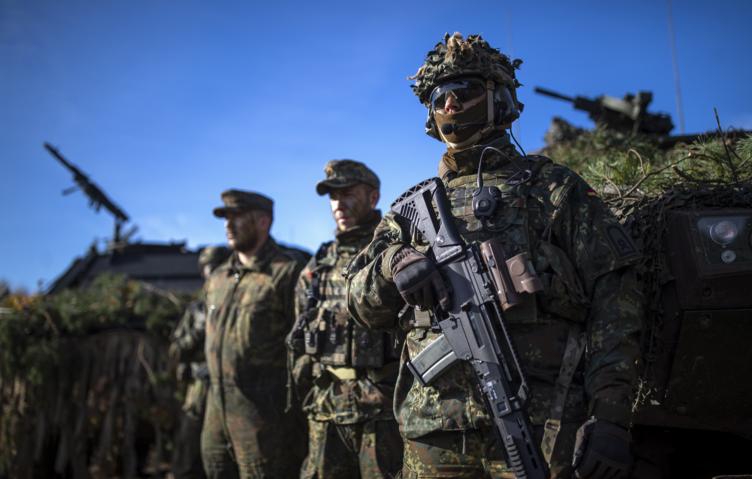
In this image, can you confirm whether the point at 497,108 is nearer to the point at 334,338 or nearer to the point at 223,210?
the point at 334,338

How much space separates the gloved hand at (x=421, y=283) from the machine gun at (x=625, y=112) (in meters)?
6.46

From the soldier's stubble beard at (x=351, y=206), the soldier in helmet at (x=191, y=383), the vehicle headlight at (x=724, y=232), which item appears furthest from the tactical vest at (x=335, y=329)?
the soldier in helmet at (x=191, y=383)

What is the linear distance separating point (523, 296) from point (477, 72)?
108 centimetres

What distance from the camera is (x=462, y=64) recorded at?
9.93 ft

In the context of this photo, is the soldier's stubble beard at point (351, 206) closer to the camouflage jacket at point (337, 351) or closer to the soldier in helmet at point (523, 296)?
the camouflage jacket at point (337, 351)

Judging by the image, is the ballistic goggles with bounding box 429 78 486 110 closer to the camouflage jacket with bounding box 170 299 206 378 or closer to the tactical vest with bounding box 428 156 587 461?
the tactical vest with bounding box 428 156 587 461

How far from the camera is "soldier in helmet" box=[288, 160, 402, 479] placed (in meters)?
4.24

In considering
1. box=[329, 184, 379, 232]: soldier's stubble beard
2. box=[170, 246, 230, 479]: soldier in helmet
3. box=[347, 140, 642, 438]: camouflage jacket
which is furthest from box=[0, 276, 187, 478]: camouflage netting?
box=[347, 140, 642, 438]: camouflage jacket

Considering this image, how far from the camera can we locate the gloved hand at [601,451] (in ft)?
7.25

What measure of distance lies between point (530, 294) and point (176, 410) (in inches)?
257

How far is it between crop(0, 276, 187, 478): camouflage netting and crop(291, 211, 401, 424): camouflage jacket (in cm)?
383

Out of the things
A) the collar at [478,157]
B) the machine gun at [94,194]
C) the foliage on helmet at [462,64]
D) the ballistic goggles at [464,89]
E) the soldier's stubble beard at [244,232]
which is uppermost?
the machine gun at [94,194]

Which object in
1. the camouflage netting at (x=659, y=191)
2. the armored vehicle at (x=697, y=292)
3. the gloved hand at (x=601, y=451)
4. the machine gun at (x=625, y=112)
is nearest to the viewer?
the gloved hand at (x=601, y=451)

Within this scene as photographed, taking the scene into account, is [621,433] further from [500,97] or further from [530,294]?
[500,97]
